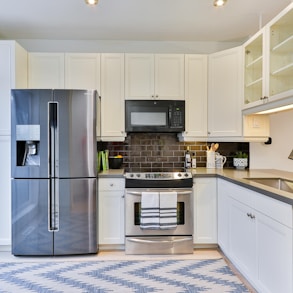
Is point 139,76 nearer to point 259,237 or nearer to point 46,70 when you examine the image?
point 46,70

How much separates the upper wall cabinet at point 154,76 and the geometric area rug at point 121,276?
6.34 feet

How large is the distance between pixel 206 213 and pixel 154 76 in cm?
176

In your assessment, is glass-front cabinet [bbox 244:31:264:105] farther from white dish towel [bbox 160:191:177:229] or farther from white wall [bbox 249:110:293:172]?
white dish towel [bbox 160:191:177:229]

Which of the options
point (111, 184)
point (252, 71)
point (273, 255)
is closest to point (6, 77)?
point (111, 184)

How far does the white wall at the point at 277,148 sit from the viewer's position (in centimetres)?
335

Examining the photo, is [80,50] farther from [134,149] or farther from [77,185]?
[77,185]

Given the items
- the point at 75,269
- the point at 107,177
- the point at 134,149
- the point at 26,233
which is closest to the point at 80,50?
the point at 134,149

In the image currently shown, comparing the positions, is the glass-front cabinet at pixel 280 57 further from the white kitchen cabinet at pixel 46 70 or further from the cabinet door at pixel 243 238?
the white kitchen cabinet at pixel 46 70

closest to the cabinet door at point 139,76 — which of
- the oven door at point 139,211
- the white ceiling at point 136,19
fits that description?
the white ceiling at point 136,19

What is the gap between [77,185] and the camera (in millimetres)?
3064

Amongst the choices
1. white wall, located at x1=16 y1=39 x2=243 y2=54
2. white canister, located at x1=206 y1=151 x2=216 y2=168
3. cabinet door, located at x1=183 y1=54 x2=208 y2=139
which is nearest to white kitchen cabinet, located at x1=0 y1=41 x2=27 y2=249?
white wall, located at x1=16 y1=39 x2=243 y2=54

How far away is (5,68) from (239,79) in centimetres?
264

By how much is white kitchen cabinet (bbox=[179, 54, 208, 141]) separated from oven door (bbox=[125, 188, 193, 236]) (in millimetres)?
812

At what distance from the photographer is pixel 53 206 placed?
10.1 ft
